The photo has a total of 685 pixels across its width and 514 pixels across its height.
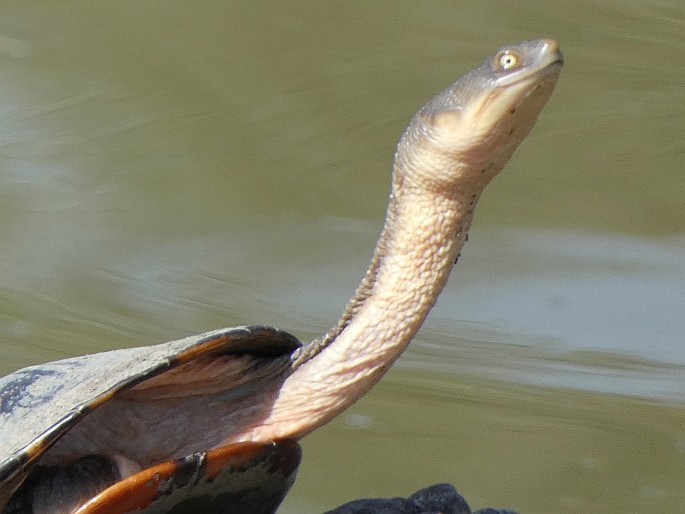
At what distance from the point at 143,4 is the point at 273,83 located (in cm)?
76

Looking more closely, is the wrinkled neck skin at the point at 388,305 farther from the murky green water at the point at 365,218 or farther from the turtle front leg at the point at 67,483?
the murky green water at the point at 365,218

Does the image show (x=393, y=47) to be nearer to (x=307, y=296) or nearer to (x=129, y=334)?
(x=307, y=296)

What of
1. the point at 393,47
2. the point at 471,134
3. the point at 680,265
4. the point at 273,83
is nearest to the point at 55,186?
the point at 273,83

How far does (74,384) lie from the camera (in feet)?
6.23

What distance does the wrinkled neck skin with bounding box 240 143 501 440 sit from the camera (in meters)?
1.90

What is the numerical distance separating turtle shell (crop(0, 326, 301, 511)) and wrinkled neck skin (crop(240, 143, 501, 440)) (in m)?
0.08

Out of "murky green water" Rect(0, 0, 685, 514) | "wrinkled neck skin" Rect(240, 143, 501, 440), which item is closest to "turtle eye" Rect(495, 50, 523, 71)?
"wrinkled neck skin" Rect(240, 143, 501, 440)

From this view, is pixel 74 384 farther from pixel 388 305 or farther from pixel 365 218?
pixel 365 218

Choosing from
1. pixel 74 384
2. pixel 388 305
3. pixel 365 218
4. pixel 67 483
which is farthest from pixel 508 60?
pixel 365 218

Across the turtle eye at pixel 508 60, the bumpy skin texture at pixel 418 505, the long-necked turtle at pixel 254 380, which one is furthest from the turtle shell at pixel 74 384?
the turtle eye at pixel 508 60

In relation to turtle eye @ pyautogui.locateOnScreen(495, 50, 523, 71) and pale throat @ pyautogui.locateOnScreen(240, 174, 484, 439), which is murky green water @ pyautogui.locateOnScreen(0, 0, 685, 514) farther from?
turtle eye @ pyautogui.locateOnScreen(495, 50, 523, 71)

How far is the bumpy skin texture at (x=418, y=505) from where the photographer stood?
6.50 feet

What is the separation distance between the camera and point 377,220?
4.02 metres

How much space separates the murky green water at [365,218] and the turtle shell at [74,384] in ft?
1.80
